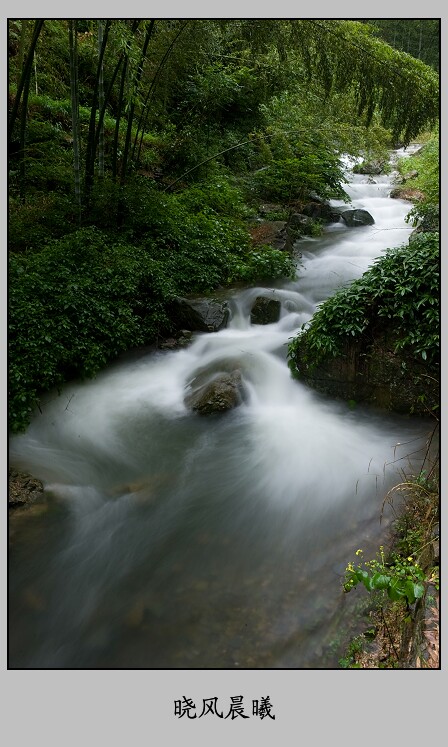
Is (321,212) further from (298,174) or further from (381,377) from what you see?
(381,377)

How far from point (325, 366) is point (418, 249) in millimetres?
1666

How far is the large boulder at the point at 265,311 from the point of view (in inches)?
284

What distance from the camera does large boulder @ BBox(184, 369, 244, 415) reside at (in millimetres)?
5227

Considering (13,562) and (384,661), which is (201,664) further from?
(13,562)

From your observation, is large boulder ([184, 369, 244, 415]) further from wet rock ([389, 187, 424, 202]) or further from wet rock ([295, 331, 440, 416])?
wet rock ([389, 187, 424, 202])

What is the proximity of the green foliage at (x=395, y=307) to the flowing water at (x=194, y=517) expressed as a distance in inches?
30.8

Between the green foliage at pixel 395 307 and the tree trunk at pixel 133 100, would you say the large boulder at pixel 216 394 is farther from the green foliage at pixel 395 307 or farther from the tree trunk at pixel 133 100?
the tree trunk at pixel 133 100

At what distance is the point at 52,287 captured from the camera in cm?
543

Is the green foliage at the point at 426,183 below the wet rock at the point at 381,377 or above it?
above

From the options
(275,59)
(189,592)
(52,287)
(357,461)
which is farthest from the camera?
(275,59)

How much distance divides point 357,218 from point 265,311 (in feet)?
18.3

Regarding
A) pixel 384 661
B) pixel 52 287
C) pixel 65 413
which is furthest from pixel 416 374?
pixel 52 287

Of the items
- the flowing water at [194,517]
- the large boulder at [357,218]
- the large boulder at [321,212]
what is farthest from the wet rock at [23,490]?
the large boulder at [357,218]

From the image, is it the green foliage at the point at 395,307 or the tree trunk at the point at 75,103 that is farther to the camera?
the tree trunk at the point at 75,103
